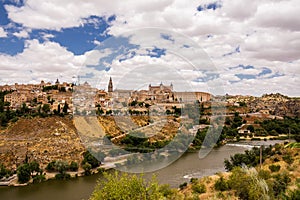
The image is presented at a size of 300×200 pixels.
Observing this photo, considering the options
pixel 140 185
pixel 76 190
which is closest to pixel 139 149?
pixel 76 190

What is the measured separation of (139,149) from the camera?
49.7ft

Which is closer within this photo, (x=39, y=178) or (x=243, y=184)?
(x=243, y=184)

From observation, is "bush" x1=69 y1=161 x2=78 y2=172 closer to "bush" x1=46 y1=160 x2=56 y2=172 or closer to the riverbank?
"bush" x1=46 y1=160 x2=56 y2=172

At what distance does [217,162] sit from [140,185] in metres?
10.5

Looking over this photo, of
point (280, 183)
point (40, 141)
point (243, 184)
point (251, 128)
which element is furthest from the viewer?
point (251, 128)

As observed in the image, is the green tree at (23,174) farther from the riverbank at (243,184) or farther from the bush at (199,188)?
the bush at (199,188)

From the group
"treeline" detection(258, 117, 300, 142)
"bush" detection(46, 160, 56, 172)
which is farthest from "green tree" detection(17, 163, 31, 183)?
"treeline" detection(258, 117, 300, 142)

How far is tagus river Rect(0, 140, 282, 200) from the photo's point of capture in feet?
32.6

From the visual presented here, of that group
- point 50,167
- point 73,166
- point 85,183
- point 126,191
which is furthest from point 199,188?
point 50,167

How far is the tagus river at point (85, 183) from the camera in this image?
32.6 ft

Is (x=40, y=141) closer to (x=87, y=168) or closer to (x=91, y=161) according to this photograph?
(x=91, y=161)

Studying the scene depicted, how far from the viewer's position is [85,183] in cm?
1135

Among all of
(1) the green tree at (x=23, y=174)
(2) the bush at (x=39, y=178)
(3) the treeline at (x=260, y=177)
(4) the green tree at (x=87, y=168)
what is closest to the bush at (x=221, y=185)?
(3) the treeline at (x=260, y=177)

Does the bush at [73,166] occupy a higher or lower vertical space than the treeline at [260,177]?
lower
